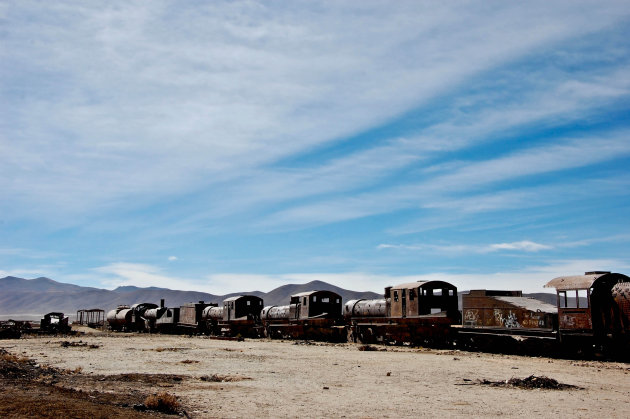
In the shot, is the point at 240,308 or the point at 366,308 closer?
the point at 366,308

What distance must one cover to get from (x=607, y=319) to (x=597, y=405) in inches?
447

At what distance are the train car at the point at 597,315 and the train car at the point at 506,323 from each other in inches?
32.5

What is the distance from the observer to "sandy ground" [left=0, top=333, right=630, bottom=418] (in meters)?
11.6

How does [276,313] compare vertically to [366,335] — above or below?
above

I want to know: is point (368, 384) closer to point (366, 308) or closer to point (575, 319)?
point (575, 319)

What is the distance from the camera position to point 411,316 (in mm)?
31422

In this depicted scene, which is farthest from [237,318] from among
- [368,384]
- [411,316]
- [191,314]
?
[368,384]

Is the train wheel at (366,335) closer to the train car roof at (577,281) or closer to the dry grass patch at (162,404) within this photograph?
the train car roof at (577,281)

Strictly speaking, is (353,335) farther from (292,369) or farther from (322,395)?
(322,395)

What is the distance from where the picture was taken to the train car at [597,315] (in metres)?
21.6

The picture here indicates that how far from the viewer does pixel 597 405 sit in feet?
40.3

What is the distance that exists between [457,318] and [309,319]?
11957 millimetres

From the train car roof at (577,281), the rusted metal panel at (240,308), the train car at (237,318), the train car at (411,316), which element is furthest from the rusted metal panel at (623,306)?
the rusted metal panel at (240,308)

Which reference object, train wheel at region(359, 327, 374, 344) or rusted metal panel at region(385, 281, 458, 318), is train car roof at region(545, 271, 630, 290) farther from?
train wheel at region(359, 327, 374, 344)
